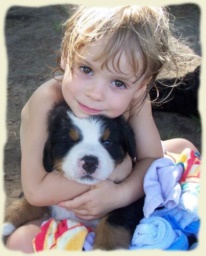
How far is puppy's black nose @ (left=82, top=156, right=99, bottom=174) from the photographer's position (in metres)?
2.48

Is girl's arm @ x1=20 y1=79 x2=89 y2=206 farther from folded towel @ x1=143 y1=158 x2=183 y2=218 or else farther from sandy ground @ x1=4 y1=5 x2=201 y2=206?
sandy ground @ x1=4 y1=5 x2=201 y2=206

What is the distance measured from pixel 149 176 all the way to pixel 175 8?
16.3 feet

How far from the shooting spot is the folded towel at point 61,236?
2.67m

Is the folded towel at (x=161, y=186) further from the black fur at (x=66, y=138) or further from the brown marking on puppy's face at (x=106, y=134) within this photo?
the brown marking on puppy's face at (x=106, y=134)

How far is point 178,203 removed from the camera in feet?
9.13

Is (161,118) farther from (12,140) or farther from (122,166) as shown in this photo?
(122,166)

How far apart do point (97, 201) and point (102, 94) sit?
0.63 meters

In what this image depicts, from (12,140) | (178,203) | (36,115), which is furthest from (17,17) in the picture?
(178,203)

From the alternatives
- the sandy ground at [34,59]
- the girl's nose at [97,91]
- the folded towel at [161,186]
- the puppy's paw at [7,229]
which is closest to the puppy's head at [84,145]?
the girl's nose at [97,91]

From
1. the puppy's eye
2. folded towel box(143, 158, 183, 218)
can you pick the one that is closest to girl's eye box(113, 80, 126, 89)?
the puppy's eye

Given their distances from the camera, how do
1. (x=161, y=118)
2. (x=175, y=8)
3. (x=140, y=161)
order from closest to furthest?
(x=140, y=161) → (x=161, y=118) → (x=175, y=8)

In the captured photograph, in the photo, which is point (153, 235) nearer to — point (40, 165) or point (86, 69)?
point (40, 165)

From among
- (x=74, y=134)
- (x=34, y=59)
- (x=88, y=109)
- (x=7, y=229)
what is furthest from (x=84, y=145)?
(x=34, y=59)

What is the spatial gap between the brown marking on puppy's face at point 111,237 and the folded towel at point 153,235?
0.05 meters
